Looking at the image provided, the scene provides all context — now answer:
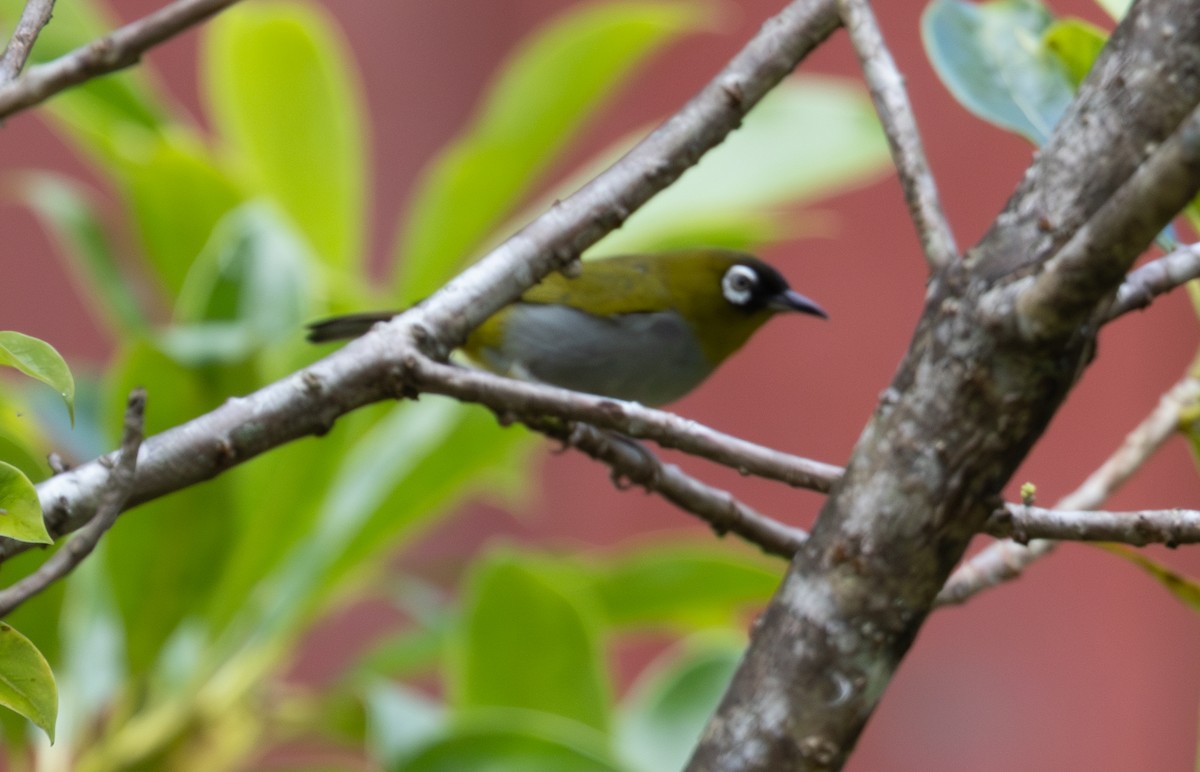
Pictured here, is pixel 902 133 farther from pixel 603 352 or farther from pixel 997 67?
pixel 603 352

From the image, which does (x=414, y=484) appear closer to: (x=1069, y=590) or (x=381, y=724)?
(x=381, y=724)

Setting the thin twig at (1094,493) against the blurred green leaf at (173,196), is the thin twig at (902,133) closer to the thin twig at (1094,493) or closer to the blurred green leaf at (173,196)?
the thin twig at (1094,493)

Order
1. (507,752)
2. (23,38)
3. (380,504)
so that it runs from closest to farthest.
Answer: (23,38) → (507,752) → (380,504)

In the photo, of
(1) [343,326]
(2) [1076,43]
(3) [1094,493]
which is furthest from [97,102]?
(3) [1094,493]

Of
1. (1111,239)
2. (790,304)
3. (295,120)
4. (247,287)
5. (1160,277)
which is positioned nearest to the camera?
(1111,239)

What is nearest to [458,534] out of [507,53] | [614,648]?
[614,648]

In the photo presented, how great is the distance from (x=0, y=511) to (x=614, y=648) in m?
3.61

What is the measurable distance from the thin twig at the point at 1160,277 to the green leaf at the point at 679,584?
3.20 ft

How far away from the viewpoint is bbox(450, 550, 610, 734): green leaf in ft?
5.61

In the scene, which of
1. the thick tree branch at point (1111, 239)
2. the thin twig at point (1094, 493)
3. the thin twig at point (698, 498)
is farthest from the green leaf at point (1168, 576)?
the thick tree branch at point (1111, 239)

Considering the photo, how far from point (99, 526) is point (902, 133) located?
65cm

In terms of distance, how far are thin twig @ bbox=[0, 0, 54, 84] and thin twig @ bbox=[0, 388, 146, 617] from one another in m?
0.26

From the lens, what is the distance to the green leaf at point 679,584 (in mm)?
1918

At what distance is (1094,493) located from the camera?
125 cm
